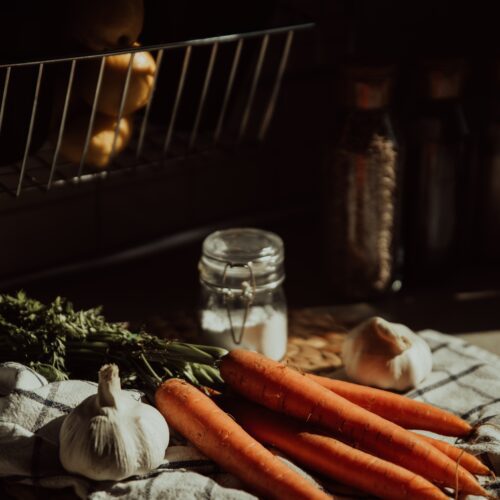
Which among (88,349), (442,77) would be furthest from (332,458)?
(442,77)

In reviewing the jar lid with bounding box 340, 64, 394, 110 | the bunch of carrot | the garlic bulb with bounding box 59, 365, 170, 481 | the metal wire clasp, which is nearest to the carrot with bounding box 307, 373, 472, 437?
the bunch of carrot

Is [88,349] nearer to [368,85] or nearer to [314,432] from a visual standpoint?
[314,432]

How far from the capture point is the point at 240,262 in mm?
1078

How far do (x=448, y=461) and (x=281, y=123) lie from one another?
714 mm

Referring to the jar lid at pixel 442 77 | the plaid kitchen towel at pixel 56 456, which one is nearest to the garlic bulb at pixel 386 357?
the plaid kitchen towel at pixel 56 456

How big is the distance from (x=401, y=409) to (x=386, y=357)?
0.23 feet

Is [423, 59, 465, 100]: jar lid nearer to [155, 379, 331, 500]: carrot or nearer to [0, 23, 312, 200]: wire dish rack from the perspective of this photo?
[0, 23, 312, 200]: wire dish rack

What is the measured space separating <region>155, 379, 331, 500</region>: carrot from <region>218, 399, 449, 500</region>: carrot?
3 cm

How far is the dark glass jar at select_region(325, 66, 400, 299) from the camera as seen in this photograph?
1181 mm

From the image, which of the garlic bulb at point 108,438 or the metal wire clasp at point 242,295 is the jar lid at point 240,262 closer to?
the metal wire clasp at point 242,295

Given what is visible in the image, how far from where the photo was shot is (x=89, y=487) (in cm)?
84

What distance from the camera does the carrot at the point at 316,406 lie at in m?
0.94

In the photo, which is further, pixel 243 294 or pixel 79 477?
pixel 243 294

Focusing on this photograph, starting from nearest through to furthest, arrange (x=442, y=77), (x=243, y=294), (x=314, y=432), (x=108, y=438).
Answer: (x=108, y=438) → (x=314, y=432) → (x=243, y=294) → (x=442, y=77)
